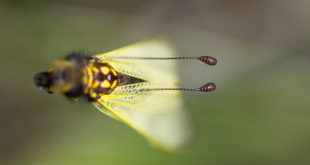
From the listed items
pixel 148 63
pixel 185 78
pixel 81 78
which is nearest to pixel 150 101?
pixel 148 63

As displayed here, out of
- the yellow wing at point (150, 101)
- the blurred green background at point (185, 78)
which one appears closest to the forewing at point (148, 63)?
the yellow wing at point (150, 101)

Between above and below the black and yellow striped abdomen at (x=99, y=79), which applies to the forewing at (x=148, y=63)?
above

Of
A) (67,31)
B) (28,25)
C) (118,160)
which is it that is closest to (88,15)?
(67,31)

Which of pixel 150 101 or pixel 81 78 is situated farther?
pixel 150 101

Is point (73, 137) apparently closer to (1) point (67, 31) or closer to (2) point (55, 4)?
(1) point (67, 31)

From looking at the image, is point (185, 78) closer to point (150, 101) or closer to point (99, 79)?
point (150, 101)

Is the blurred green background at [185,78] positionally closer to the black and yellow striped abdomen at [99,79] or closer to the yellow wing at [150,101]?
the yellow wing at [150,101]
